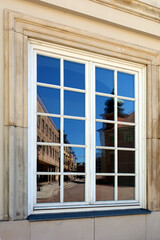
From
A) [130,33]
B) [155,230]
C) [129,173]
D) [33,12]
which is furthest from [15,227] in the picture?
[130,33]

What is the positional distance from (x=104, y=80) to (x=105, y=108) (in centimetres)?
49

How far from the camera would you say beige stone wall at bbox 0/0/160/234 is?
11.4 feet

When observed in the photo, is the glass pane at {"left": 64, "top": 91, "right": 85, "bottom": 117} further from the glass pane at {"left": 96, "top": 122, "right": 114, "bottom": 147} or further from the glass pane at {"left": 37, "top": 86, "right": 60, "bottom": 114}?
the glass pane at {"left": 96, "top": 122, "right": 114, "bottom": 147}

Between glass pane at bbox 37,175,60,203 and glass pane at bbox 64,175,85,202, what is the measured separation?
136 mm

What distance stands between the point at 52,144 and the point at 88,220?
126 centimetres

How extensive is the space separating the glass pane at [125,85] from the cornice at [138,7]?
1.08m

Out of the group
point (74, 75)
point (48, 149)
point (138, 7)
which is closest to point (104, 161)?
point (48, 149)

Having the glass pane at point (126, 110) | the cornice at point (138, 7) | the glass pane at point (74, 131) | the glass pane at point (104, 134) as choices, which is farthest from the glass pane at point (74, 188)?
the cornice at point (138, 7)

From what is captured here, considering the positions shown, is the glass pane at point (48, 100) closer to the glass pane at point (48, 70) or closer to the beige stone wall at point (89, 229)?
the glass pane at point (48, 70)

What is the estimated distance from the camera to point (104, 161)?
170 inches


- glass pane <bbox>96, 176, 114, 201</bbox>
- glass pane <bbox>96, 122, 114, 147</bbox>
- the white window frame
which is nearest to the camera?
the white window frame

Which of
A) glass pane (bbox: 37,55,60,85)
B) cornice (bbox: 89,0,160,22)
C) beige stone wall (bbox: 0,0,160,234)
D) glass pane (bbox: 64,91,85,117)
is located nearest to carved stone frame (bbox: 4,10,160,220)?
beige stone wall (bbox: 0,0,160,234)

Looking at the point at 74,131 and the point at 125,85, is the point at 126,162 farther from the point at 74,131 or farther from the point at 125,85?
the point at 125,85

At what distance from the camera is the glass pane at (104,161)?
425 centimetres
